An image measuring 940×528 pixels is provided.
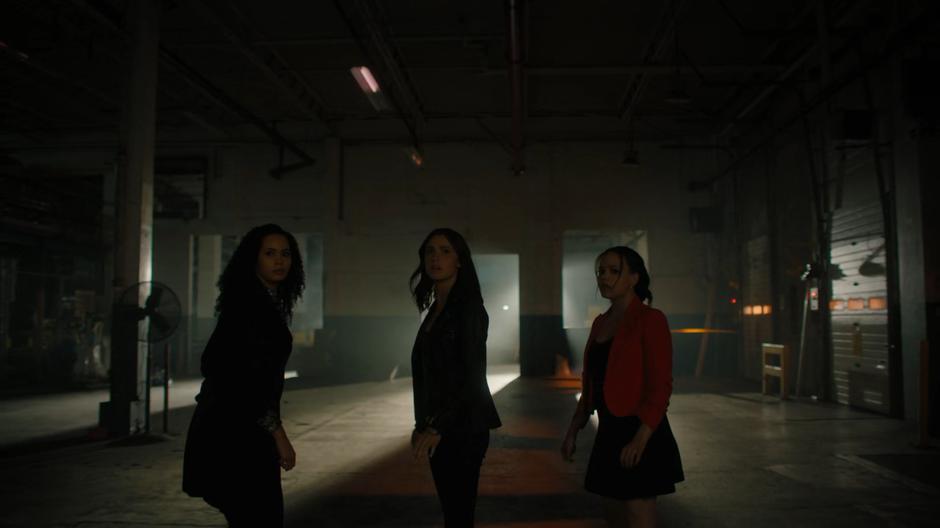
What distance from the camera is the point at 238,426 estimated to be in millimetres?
1890

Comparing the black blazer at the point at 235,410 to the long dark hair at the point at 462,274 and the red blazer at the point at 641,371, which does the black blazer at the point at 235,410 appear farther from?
the red blazer at the point at 641,371

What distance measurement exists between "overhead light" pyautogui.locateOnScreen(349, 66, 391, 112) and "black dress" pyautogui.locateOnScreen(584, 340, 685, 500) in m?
6.85

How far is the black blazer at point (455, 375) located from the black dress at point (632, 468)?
41 centimetres

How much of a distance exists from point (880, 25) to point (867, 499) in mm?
5953

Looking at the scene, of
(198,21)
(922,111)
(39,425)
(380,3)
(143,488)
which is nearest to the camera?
(143,488)

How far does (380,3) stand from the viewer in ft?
26.0

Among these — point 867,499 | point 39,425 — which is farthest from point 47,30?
point 867,499

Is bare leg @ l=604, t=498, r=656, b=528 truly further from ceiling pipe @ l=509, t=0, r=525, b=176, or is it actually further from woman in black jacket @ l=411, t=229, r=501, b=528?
ceiling pipe @ l=509, t=0, r=525, b=176

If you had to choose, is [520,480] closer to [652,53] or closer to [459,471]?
[459,471]

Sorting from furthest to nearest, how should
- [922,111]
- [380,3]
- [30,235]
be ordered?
[30,235], [380,3], [922,111]

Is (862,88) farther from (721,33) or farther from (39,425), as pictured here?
(39,425)

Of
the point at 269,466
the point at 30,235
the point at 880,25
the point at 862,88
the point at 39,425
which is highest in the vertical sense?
the point at 880,25

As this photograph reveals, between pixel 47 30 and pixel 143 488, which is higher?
pixel 47 30

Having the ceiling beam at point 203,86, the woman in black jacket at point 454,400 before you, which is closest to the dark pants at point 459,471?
the woman in black jacket at point 454,400
